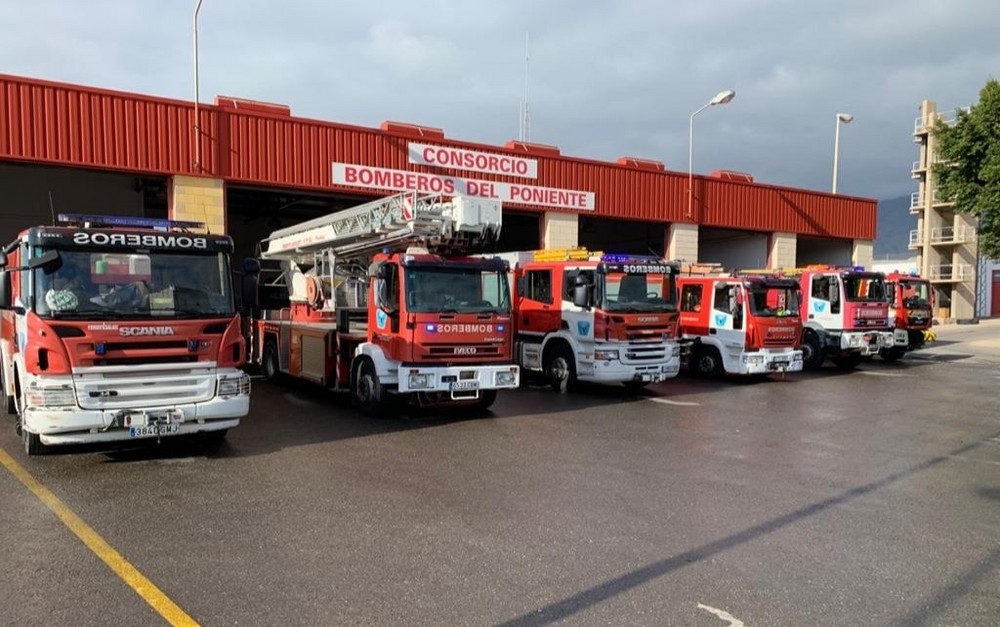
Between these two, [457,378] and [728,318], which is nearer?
[457,378]

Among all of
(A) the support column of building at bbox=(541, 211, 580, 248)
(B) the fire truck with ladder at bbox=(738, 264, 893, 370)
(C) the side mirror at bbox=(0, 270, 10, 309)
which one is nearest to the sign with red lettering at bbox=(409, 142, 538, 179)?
(A) the support column of building at bbox=(541, 211, 580, 248)

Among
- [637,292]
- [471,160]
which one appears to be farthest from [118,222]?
[471,160]

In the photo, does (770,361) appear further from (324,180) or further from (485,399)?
(324,180)

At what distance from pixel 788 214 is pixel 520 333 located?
18493 mm

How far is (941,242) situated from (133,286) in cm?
5703

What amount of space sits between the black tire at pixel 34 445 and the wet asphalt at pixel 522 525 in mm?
116

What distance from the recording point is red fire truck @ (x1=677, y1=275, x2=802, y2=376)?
14.3m

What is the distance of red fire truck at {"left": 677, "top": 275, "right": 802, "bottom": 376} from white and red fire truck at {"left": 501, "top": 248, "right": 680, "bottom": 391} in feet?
7.65

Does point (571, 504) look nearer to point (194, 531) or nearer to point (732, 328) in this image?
point (194, 531)

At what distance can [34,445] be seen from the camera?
711 centimetres

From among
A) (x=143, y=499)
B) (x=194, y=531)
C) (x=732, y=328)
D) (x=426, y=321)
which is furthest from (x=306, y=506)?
(x=732, y=328)

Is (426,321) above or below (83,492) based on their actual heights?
above

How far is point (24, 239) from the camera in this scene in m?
6.93

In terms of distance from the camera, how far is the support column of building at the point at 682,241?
24.8 m
